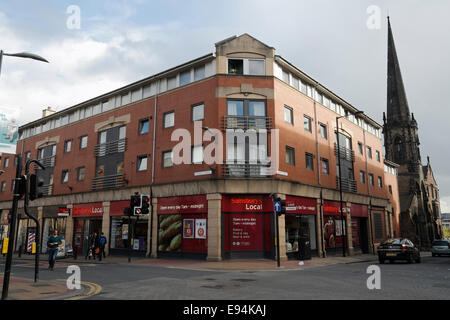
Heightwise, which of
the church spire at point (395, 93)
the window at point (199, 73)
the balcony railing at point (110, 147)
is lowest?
the balcony railing at point (110, 147)

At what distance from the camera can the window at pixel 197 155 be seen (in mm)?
22650

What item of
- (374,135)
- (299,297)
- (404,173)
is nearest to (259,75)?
(299,297)

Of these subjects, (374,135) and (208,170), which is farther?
(374,135)

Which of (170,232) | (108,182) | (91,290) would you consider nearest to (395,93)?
(108,182)

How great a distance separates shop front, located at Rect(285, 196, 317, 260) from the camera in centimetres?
2208

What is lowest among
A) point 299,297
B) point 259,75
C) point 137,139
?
point 299,297

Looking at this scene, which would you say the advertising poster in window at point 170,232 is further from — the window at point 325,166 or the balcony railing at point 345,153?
the balcony railing at point 345,153

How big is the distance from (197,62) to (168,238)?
12106 mm

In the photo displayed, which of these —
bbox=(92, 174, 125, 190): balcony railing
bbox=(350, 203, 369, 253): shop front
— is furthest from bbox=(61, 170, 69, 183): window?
bbox=(350, 203, 369, 253): shop front

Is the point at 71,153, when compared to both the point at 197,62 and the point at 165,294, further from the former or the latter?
the point at 165,294

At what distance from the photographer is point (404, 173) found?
63438 millimetres

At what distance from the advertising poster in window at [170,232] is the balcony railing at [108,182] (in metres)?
5.43

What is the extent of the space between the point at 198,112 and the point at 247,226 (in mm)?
8288

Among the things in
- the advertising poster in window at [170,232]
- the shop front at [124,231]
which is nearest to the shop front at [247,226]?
the advertising poster in window at [170,232]
